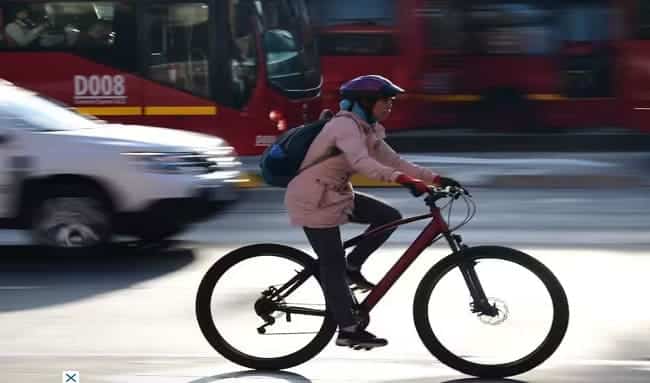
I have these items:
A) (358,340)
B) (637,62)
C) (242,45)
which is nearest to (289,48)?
(242,45)

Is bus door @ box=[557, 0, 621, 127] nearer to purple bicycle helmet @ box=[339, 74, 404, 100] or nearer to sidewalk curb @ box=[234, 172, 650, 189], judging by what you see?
sidewalk curb @ box=[234, 172, 650, 189]

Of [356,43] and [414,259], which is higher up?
[356,43]

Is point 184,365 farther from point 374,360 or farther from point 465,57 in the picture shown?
point 465,57

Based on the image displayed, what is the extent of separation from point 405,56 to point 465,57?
949mm

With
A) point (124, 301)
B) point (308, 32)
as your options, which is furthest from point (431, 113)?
point (124, 301)

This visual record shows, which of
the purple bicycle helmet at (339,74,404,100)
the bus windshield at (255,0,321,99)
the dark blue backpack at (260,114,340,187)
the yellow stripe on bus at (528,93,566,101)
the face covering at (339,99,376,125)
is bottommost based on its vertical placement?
the dark blue backpack at (260,114,340,187)

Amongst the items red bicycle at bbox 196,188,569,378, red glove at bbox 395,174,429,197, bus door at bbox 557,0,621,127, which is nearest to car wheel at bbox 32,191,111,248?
red bicycle at bbox 196,188,569,378

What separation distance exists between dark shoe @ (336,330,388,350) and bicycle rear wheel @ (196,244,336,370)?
134 millimetres

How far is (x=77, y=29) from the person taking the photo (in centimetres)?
1730

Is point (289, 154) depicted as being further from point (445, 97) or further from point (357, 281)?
point (445, 97)

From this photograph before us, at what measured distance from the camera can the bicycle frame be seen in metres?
6.11

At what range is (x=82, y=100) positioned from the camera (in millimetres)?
17219

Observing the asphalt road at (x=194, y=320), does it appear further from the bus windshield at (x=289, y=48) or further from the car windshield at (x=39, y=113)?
the bus windshield at (x=289, y=48)

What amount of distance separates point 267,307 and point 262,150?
35.0 ft
